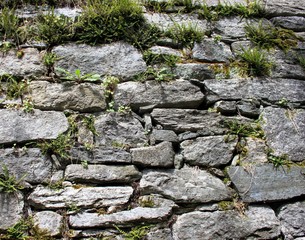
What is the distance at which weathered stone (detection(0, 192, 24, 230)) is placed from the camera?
2663 mm

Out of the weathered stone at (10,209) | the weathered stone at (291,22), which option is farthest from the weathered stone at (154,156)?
the weathered stone at (291,22)

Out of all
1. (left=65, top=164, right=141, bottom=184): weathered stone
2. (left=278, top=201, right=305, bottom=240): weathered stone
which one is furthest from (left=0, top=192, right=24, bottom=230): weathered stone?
(left=278, top=201, right=305, bottom=240): weathered stone

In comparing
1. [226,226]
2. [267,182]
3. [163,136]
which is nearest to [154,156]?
[163,136]

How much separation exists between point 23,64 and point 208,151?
5.33 feet

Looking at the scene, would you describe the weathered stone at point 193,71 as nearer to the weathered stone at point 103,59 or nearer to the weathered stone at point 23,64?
the weathered stone at point 103,59

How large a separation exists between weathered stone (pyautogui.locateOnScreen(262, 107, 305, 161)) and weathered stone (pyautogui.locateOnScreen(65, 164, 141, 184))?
1083 mm

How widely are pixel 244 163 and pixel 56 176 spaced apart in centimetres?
135

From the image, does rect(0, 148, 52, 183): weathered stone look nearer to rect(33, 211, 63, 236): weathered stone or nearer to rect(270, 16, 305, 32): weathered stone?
rect(33, 211, 63, 236): weathered stone

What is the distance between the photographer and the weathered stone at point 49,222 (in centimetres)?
266

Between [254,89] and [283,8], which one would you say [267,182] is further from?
[283,8]

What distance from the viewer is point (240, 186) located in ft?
9.61

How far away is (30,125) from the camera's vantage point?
3.05 meters

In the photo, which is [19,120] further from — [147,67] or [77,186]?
[147,67]

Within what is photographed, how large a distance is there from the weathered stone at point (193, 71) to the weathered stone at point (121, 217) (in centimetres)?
117
